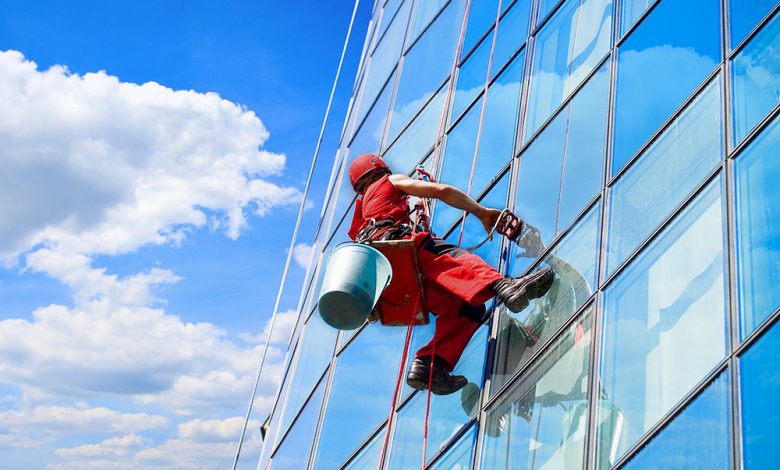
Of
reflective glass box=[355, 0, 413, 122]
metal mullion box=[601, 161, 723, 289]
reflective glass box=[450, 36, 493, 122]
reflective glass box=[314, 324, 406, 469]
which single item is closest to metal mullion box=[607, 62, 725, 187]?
metal mullion box=[601, 161, 723, 289]

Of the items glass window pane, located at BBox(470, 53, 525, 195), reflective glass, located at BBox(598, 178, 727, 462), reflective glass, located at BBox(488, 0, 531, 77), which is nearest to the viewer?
reflective glass, located at BBox(598, 178, 727, 462)

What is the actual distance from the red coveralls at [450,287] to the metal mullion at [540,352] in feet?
1.13

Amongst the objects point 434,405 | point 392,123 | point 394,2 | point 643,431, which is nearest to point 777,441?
point 643,431

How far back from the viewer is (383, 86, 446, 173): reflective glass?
923 cm

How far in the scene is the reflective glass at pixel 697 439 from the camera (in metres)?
3.89

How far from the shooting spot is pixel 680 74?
571 cm

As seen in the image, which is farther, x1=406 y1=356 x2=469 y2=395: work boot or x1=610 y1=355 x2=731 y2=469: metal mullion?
x1=406 y1=356 x2=469 y2=395: work boot

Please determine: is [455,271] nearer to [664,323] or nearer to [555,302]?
[555,302]

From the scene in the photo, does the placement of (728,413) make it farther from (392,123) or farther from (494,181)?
(392,123)

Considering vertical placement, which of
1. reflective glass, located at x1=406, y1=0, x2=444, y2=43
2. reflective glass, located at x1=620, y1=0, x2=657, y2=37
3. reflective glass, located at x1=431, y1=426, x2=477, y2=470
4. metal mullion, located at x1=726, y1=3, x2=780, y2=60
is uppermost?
reflective glass, located at x1=406, y1=0, x2=444, y2=43

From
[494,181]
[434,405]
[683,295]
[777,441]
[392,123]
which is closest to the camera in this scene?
[777,441]

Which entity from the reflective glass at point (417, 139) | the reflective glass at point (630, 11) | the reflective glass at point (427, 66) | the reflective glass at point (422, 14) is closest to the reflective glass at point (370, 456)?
the reflective glass at point (417, 139)

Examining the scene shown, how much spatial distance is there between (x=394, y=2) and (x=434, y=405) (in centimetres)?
965

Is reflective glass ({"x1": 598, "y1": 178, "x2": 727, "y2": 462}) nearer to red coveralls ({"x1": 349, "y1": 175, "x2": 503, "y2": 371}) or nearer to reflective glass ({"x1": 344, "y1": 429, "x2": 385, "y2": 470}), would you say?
red coveralls ({"x1": 349, "y1": 175, "x2": 503, "y2": 371})
